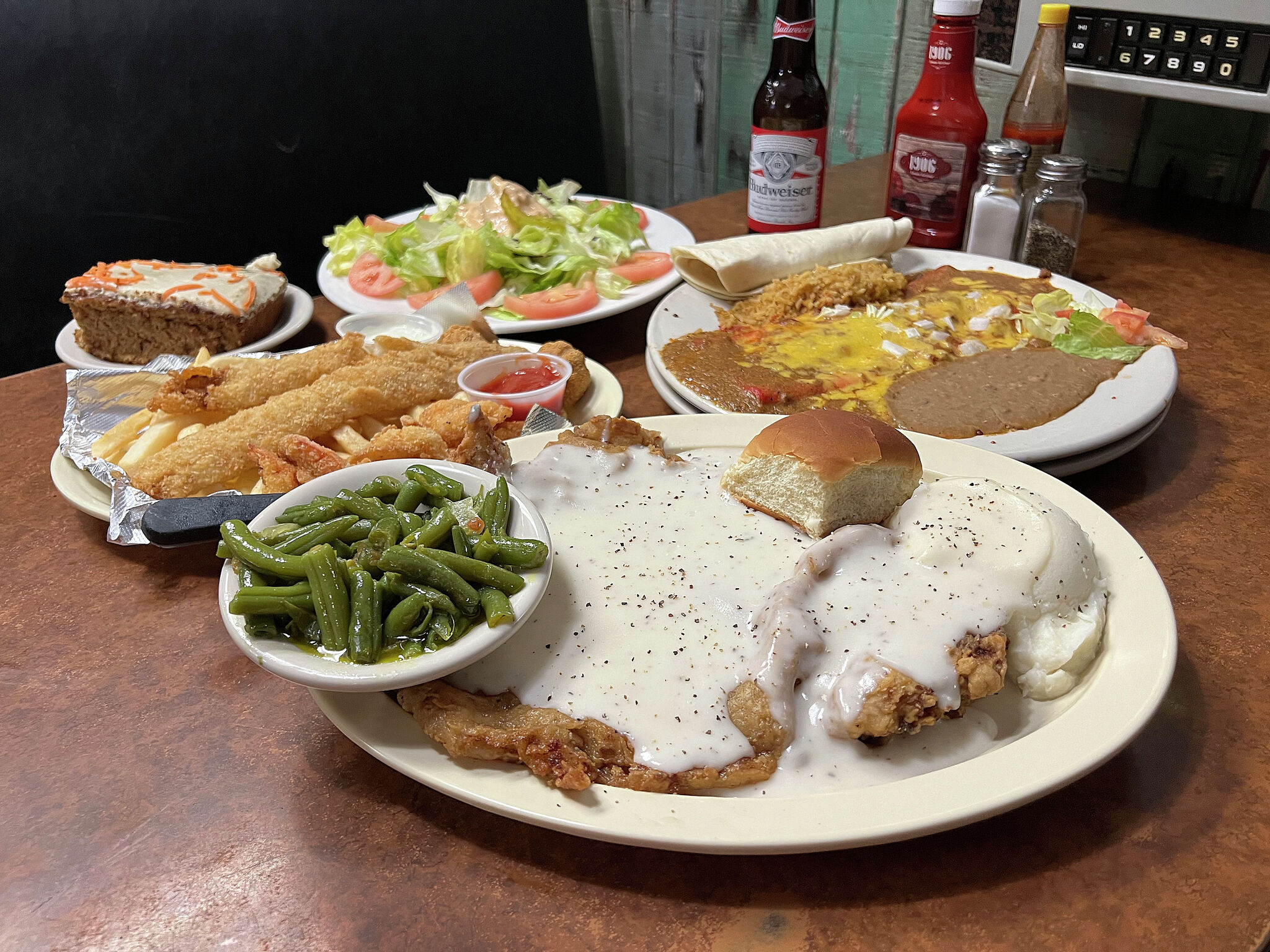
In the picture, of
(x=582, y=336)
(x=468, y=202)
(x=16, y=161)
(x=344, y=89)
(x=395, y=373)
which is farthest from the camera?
(x=344, y=89)

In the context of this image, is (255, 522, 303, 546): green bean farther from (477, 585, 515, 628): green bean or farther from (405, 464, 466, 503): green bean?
(477, 585, 515, 628): green bean

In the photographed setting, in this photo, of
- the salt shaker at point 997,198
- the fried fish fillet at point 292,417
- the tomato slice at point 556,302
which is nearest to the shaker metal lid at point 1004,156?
the salt shaker at point 997,198

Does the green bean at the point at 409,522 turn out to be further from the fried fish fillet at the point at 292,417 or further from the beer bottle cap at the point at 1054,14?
the beer bottle cap at the point at 1054,14

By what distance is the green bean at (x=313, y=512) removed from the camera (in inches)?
51.2

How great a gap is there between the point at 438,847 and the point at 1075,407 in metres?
1.59

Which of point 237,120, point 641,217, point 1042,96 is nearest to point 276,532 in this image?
point 641,217

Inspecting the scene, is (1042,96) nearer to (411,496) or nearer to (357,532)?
(411,496)

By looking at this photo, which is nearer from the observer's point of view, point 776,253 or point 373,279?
point 776,253

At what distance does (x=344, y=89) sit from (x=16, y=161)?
1.43m

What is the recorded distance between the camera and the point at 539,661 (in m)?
1.22

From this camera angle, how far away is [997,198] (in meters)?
2.71

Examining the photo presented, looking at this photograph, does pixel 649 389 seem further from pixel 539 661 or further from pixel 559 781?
pixel 559 781

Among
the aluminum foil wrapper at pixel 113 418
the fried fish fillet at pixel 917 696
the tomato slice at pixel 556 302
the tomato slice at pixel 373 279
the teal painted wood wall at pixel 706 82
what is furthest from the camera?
the teal painted wood wall at pixel 706 82

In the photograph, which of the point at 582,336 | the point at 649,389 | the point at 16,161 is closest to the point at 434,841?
the point at 649,389
